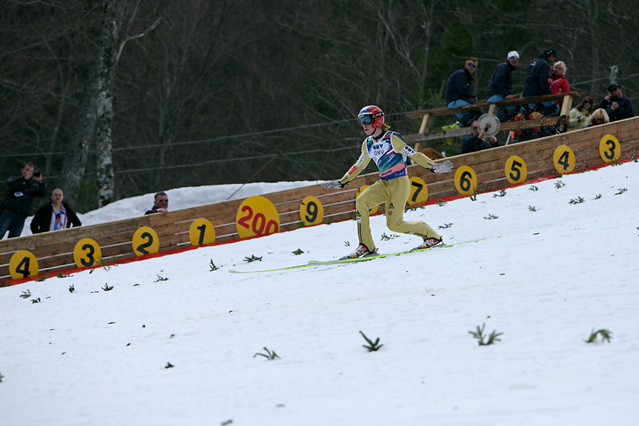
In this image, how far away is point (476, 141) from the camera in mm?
15117

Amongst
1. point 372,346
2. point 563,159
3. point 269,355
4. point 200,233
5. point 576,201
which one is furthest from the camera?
point 563,159

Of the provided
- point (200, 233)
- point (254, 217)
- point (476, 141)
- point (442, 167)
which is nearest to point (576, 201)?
point (442, 167)

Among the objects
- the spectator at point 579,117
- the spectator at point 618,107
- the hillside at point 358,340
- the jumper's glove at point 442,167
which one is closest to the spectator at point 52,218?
A: the hillside at point 358,340

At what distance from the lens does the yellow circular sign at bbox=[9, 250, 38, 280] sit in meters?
12.5

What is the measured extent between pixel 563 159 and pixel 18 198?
31.9 feet

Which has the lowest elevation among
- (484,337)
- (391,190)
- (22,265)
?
(484,337)

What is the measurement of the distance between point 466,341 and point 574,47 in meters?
24.1

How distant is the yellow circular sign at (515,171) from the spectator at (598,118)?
241 centimetres

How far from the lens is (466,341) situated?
516cm

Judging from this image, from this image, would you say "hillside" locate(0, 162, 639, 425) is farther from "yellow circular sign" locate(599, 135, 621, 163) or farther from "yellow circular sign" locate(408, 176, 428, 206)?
"yellow circular sign" locate(599, 135, 621, 163)

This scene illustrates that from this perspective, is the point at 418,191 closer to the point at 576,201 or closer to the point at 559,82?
the point at 576,201

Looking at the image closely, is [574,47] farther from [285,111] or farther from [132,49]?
[132,49]

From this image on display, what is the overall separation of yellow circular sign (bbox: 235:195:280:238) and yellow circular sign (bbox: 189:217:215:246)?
494mm

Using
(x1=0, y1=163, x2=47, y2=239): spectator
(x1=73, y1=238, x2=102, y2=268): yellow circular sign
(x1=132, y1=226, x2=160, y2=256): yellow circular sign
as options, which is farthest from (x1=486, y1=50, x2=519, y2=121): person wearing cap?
(x1=0, y1=163, x2=47, y2=239): spectator
